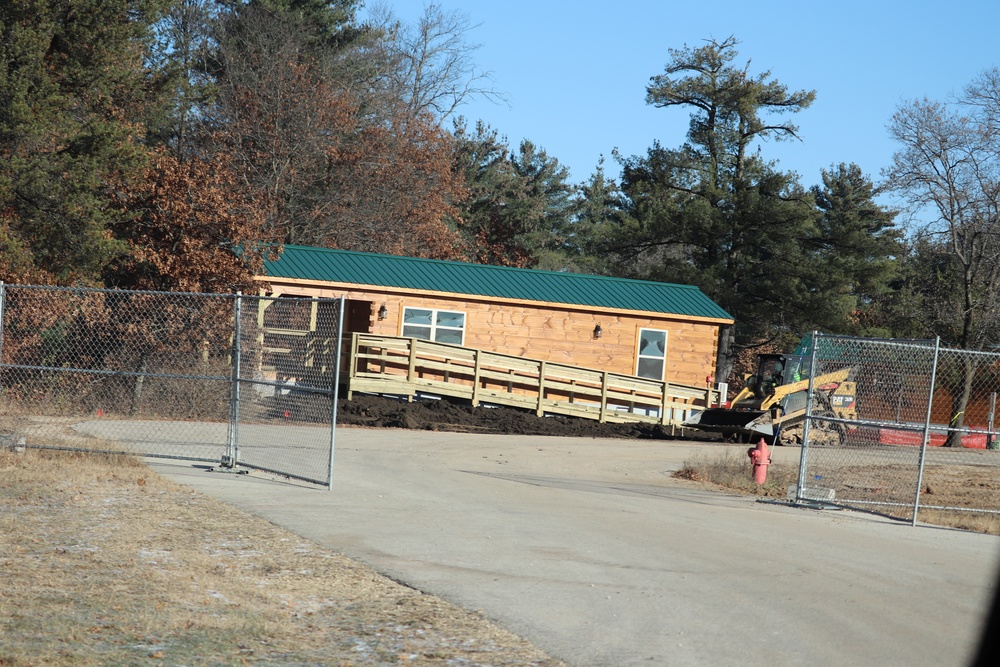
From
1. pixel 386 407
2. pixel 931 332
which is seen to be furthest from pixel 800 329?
pixel 386 407

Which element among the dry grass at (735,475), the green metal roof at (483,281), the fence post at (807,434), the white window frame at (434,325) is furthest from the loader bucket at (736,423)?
the fence post at (807,434)

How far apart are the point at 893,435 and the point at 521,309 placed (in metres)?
9.92

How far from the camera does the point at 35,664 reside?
537 centimetres

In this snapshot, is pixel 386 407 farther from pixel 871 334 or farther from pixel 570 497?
pixel 871 334

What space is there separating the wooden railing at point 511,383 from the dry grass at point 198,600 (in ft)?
43.3

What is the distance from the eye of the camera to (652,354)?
28094mm

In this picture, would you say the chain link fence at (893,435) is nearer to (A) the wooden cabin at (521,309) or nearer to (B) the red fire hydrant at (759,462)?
(B) the red fire hydrant at (759,462)

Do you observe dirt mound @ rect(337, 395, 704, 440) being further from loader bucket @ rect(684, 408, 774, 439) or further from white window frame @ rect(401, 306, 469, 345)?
white window frame @ rect(401, 306, 469, 345)

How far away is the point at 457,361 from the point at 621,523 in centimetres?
1372

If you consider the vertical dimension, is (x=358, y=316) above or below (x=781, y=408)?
above

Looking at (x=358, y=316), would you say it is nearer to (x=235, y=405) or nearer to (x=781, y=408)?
(x=781, y=408)

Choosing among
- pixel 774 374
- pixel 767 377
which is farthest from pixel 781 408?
pixel 767 377

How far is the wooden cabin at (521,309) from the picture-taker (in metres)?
25.2

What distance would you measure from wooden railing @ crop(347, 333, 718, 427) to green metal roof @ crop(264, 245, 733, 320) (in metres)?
2.10
